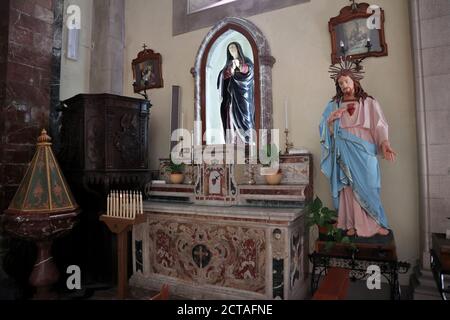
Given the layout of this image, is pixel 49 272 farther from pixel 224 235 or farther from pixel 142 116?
pixel 142 116

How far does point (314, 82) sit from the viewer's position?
152 inches

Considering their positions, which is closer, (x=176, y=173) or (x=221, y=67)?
(x=176, y=173)

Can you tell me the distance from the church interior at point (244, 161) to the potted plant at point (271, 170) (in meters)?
0.03

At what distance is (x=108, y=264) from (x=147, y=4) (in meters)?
4.34

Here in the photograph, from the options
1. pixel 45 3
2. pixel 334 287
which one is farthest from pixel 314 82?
pixel 45 3

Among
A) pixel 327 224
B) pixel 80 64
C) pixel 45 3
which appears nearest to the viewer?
pixel 327 224

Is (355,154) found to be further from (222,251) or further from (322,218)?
(222,251)

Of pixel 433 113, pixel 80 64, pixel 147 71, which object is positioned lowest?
pixel 433 113

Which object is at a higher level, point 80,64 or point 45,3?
point 45,3

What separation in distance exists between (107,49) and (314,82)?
3.59 m

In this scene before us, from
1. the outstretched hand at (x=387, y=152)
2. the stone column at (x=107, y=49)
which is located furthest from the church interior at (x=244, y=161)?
the stone column at (x=107, y=49)

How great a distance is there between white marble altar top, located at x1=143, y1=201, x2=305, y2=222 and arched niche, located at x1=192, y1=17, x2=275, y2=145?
130 centimetres

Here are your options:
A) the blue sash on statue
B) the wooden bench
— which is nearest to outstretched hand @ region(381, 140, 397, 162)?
the blue sash on statue

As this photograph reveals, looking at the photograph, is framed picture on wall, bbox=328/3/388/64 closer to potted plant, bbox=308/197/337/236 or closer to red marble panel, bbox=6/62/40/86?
potted plant, bbox=308/197/337/236
